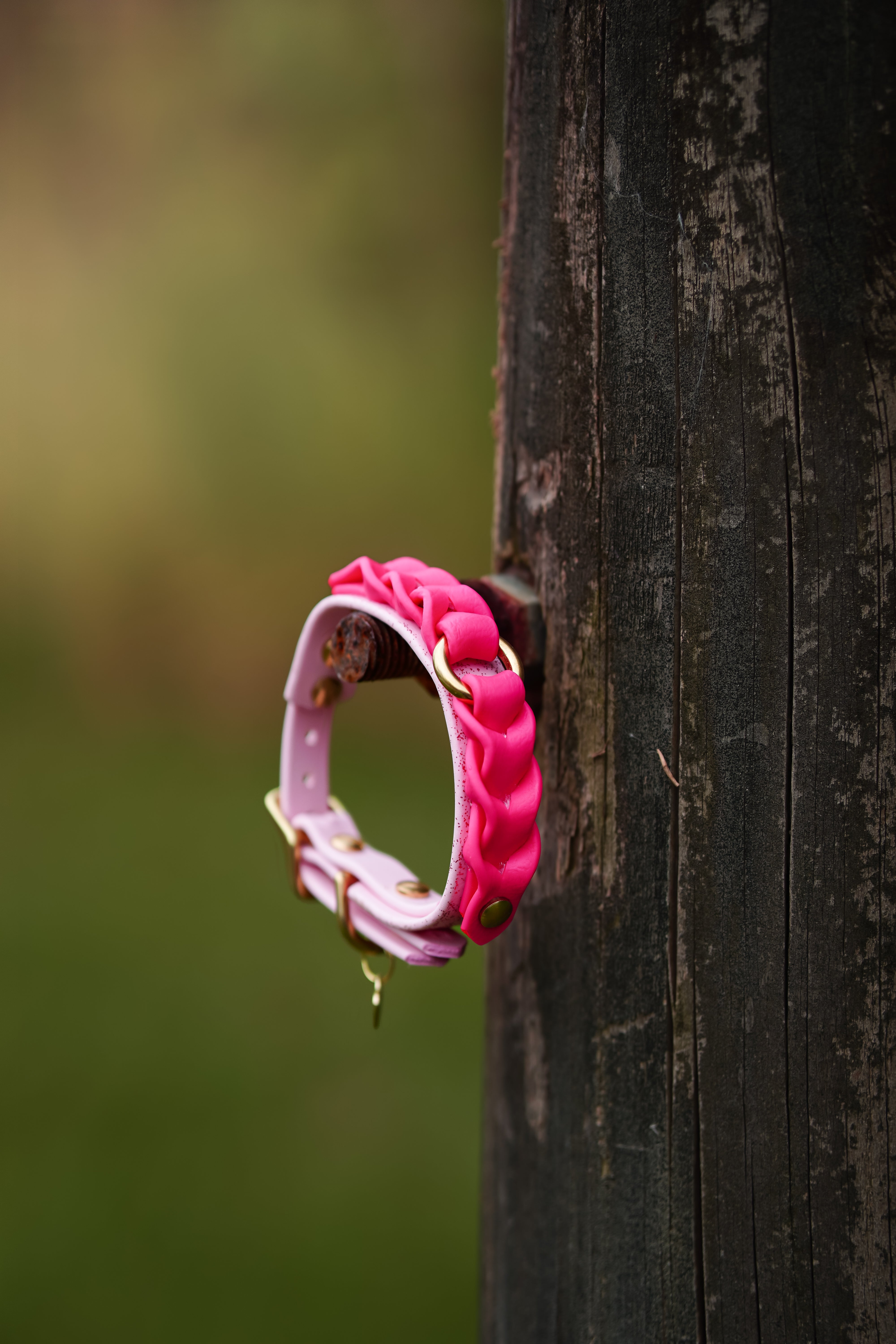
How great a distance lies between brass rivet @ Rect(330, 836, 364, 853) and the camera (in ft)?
2.65

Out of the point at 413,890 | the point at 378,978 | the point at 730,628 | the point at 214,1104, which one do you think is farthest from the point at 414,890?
the point at 214,1104

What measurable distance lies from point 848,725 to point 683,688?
0.10 m

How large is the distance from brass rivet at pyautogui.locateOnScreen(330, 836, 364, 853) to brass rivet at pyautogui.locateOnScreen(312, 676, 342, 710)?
0.12 meters

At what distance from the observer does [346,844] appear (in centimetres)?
82

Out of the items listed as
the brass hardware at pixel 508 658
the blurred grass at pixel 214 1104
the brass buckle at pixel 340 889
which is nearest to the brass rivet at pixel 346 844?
the brass buckle at pixel 340 889

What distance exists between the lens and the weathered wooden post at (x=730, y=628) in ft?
1.95

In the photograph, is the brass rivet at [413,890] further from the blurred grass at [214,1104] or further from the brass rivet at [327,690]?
the blurred grass at [214,1104]

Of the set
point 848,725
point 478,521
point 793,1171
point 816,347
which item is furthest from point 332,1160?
point 478,521

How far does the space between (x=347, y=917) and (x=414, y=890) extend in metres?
0.08

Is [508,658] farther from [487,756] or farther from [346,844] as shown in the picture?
[346,844]

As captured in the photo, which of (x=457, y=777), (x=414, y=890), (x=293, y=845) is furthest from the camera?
(x=293, y=845)

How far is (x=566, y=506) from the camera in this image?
0.72 m

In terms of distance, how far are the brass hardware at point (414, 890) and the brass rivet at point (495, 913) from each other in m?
0.09

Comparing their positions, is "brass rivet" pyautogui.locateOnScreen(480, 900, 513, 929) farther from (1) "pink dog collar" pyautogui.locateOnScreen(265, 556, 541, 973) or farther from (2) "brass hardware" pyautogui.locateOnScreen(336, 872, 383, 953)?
(2) "brass hardware" pyautogui.locateOnScreen(336, 872, 383, 953)
